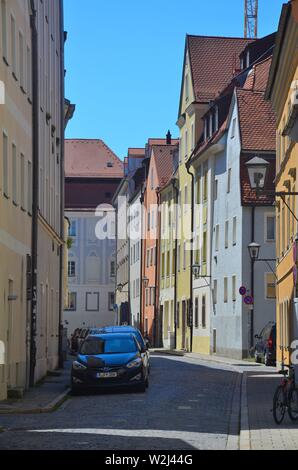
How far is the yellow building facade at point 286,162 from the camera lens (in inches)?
1102

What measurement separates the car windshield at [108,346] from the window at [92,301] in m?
74.2

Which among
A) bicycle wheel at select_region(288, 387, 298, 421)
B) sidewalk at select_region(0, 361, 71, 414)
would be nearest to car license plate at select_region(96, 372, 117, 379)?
sidewalk at select_region(0, 361, 71, 414)

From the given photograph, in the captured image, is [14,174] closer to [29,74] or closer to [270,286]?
[29,74]

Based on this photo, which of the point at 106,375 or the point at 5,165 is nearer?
the point at 5,165

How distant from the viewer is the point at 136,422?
1762 centimetres

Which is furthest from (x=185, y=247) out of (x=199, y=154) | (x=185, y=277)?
(x=199, y=154)

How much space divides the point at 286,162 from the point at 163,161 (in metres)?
41.0

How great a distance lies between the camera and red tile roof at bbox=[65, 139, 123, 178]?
10838 centimetres

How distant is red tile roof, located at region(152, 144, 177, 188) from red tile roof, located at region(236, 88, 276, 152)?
22722 millimetres

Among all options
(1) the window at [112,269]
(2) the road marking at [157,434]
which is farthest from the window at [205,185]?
(1) the window at [112,269]

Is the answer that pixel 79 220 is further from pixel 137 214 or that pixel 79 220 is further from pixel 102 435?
pixel 102 435

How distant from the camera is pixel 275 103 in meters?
37.0

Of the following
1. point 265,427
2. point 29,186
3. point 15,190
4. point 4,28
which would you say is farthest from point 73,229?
point 265,427

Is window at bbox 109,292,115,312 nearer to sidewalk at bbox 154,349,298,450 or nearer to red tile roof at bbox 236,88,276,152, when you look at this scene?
red tile roof at bbox 236,88,276,152
